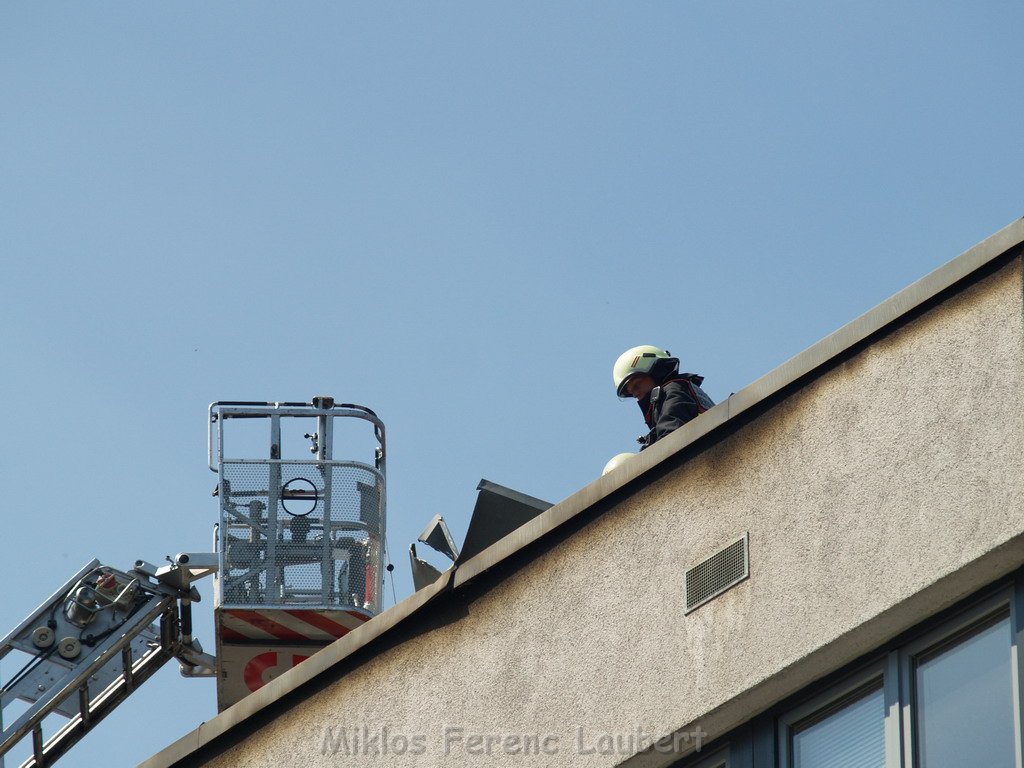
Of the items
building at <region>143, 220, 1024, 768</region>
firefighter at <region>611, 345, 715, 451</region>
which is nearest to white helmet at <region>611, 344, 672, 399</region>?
firefighter at <region>611, 345, 715, 451</region>

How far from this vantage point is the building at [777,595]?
8.02m

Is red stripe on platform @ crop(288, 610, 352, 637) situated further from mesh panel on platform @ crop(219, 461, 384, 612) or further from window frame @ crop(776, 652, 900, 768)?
window frame @ crop(776, 652, 900, 768)

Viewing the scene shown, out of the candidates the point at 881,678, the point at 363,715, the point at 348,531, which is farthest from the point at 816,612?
the point at 348,531

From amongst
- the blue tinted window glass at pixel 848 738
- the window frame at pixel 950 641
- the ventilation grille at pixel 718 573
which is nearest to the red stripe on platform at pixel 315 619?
the ventilation grille at pixel 718 573

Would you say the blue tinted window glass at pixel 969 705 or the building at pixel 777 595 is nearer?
the blue tinted window glass at pixel 969 705

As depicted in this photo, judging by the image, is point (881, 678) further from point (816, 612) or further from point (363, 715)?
point (363, 715)

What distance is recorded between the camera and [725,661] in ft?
29.5

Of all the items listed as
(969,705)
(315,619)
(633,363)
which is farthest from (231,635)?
(969,705)

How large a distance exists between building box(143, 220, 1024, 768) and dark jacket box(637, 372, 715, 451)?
218 cm

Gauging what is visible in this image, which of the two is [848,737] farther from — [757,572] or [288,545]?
[288,545]

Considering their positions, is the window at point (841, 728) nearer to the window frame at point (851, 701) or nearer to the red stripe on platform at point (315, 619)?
the window frame at point (851, 701)

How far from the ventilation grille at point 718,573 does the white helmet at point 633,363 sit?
4.07m

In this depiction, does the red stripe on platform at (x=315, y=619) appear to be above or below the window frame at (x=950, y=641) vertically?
above

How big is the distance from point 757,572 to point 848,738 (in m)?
0.87
